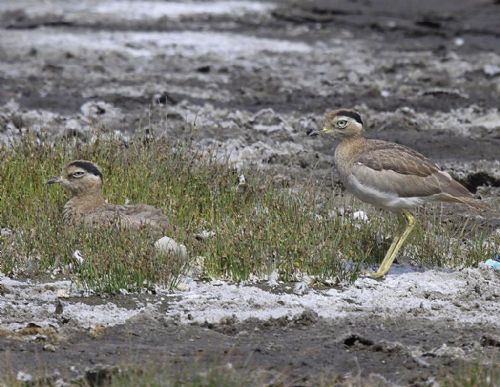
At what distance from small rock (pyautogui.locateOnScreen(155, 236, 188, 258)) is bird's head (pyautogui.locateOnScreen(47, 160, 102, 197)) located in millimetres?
1208

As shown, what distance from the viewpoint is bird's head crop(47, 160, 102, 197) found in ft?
32.8

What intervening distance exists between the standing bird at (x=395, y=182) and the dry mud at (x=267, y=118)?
1.63ft

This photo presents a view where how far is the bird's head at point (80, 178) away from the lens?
394 inches

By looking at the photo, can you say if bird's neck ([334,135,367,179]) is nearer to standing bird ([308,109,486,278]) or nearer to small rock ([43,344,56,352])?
standing bird ([308,109,486,278])

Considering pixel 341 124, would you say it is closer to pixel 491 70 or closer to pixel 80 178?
pixel 80 178

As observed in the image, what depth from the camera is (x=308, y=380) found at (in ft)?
21.7

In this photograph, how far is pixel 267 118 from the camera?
1462 cm

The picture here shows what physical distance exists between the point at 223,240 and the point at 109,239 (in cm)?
83

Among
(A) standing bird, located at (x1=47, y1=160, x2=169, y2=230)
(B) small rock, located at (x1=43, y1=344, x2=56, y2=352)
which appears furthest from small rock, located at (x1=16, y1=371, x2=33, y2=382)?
(A) standing bird, located at (x1=47, y1=160, x2=169, y2=230)

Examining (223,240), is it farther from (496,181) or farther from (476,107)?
(476,107)

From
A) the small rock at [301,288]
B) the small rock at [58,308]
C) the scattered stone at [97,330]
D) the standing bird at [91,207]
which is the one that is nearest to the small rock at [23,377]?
the scattered stone at [97,330]

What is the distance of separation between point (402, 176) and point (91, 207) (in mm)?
2531

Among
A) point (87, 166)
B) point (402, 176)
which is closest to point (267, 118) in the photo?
point (87, 166)

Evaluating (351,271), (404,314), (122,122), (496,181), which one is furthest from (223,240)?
(122,122)
